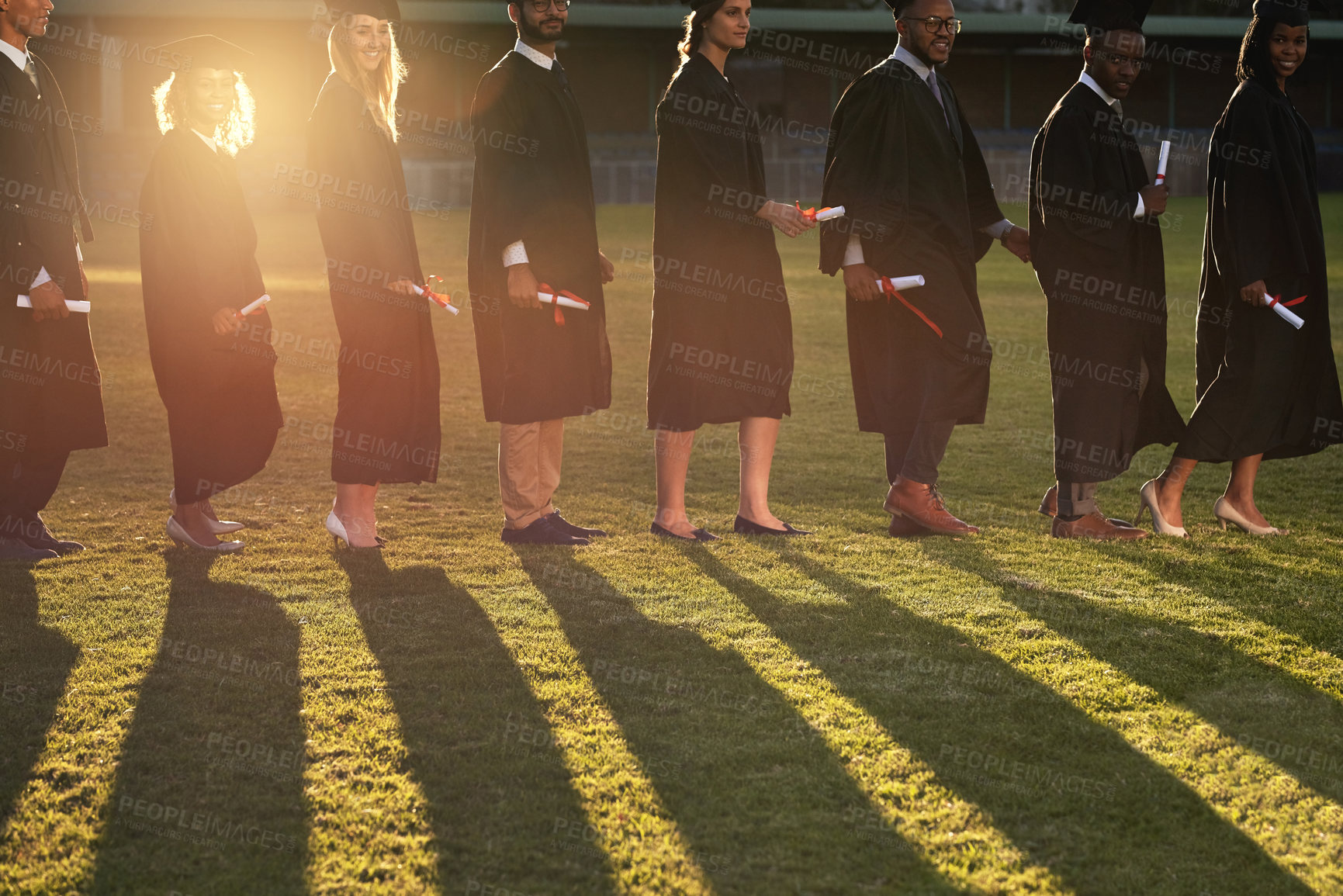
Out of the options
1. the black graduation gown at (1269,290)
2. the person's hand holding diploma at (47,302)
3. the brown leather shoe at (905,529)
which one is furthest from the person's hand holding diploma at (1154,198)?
the person's hand holding diploma at (47,302)

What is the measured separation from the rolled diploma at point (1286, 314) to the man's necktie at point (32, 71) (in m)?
4.79

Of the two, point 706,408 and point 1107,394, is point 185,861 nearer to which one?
point 706,408

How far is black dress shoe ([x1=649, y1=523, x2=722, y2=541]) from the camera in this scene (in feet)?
Result: 18.2

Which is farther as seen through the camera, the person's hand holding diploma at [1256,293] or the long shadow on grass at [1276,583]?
the person's hand holding diploma at [1256,293]

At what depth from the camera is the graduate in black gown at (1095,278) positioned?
5.43m

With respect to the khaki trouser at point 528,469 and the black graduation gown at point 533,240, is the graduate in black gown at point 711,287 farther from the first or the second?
the khaki trouser at point 528,469

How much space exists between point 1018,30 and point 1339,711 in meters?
30.6

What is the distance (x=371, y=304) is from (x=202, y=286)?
2.14 feet

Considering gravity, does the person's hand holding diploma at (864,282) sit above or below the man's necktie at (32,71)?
below

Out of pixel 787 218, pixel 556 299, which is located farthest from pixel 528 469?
pixel 787 218

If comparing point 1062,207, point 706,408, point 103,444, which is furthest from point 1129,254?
point 103,444

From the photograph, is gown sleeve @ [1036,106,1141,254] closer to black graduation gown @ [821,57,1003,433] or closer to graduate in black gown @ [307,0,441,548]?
black graduation gown @ [821,57,1003,433]

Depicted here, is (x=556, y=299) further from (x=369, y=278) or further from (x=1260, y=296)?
(x=1260, y=296)

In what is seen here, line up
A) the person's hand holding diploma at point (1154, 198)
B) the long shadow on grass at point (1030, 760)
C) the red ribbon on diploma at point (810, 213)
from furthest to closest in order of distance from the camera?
the person's hand holding diploma at point (1154, 198)
the red ribbon on diploma at point (810, 213)
the long shadow on grass at point (1030, 760)
